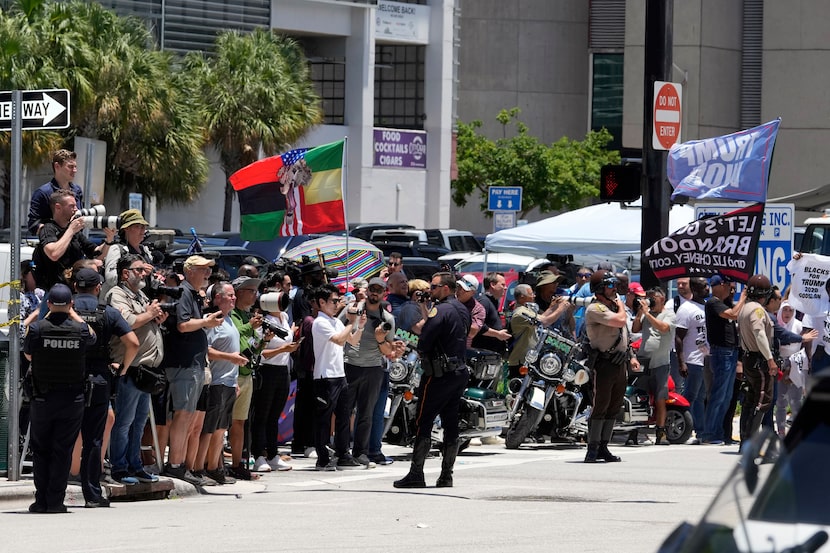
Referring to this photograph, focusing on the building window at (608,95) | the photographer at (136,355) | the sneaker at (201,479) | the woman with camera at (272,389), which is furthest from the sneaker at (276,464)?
the building window at (608,95)

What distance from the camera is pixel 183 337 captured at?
12.3 m

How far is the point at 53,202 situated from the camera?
11.8 m

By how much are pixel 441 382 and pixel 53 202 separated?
348 cm

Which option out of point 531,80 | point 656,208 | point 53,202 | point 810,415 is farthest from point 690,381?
point 531,80

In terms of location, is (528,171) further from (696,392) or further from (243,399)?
(243,399)

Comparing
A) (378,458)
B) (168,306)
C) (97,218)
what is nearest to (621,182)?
(378,458)

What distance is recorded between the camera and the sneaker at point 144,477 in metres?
12.2

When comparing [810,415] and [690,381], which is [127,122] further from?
[810,415]

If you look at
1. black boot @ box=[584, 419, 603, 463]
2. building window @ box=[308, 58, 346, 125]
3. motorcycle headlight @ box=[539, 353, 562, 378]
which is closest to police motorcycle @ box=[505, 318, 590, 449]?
motorcycle headlight @ box=[539, 353, 562, 378]

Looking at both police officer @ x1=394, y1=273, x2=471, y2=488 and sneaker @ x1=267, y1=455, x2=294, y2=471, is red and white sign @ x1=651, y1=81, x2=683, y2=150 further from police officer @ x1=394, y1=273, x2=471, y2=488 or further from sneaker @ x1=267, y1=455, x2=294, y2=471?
sneaker @ x1=267, y1=455, x2=294, y2=471

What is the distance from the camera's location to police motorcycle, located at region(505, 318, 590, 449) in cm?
1634

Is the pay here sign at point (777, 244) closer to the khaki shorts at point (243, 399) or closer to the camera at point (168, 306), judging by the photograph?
the khaki shorts at point (243, 399)

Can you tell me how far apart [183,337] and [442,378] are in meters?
2.19

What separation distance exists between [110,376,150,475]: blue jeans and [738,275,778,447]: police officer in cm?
672
